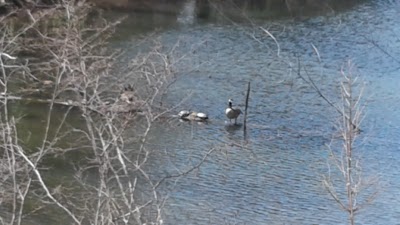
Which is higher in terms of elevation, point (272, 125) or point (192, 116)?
point (192, 116)

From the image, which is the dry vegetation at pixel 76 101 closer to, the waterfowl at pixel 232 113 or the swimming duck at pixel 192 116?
the swimming duck at pixel 192 116

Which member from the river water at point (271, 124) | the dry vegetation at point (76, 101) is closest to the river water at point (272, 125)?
the river water at point (271, 124)

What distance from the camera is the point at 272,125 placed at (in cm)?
1811

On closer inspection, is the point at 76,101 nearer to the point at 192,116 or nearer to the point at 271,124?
the point at 192,116

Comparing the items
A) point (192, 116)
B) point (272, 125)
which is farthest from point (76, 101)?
point (272, 125)

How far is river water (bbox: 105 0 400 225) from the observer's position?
45.7 ft

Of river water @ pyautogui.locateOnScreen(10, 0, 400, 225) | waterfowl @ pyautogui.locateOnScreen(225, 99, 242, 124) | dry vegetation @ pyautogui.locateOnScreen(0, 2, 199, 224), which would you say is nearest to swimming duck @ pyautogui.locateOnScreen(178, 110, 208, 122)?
river water @ pyautogui.locateOnScreen(10, 0, 400, 225)

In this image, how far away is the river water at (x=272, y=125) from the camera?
45.7 feet

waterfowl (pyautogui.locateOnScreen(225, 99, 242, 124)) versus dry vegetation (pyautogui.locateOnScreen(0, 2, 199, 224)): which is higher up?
dry vegetation (pyautogui.locateOnScreen(0, 2, 199, 224))

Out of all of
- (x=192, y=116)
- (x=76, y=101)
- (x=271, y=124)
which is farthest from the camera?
(x=271, y=124)

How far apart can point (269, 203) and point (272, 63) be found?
8425 millimetres

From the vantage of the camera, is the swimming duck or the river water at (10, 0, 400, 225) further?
the swimming duck

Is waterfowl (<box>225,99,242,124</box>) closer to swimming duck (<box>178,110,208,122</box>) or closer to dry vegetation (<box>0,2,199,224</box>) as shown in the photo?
swimming duck (<box>178,110,208,122</box>)

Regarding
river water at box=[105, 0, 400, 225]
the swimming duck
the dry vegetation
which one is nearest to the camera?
the dry vegetation
